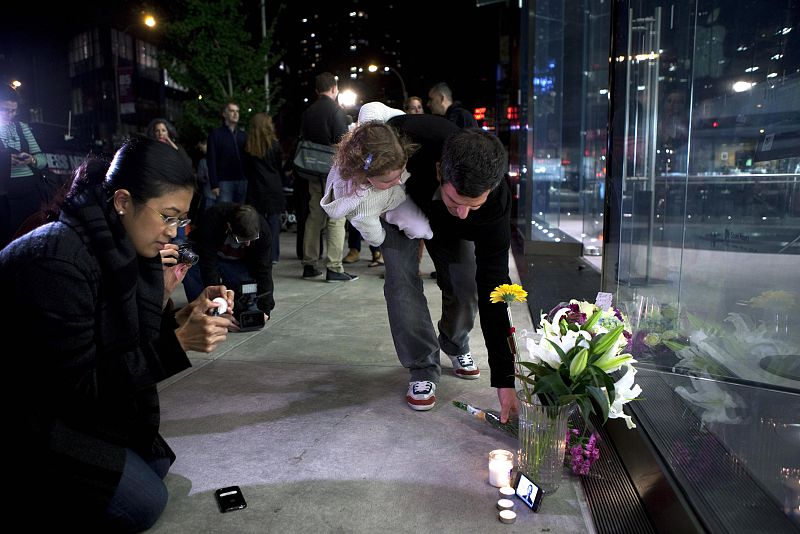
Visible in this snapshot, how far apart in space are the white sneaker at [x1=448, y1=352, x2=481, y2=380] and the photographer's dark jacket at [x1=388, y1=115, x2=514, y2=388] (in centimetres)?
70

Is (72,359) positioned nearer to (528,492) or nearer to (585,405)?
(528,492)

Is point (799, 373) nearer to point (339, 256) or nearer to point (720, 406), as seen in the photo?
point (720, 406)

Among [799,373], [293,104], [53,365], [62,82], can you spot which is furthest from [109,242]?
[62,82]

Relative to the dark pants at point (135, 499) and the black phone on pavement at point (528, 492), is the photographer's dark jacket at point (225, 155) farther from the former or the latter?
the black phone on pavement at point (528, 492)

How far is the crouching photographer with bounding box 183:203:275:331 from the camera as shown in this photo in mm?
4176

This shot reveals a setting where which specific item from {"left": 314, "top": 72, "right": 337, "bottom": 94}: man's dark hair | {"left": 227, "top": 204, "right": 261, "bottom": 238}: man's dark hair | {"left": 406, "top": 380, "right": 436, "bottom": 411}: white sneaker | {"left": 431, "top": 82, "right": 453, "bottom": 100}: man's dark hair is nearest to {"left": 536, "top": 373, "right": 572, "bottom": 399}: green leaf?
{"left": 406, "top": 380, "right": 436, "bottom": 411}: white sneaker

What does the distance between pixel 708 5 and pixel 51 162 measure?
24.1 ft

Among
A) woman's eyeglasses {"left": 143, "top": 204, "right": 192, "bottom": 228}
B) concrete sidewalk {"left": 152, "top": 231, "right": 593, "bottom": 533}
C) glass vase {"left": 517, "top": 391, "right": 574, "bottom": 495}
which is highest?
woman's eyeglasses {"left": 143, "top": 204, "right": 192, "bottom": 228}

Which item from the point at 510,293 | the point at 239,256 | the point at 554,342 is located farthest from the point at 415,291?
the point at 239,256

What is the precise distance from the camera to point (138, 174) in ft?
6.04

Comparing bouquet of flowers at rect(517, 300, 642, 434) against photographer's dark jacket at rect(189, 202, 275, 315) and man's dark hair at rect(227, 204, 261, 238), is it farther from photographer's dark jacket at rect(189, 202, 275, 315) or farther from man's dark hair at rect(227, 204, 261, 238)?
photographer's dark jacket at rect(189, 202, 275, 315)

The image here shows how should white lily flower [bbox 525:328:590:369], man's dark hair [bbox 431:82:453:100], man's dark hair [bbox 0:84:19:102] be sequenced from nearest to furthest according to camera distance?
white lily flower [bbox 525:328:590:369], man's dark hair [bbox 0:84:19:102], man's dark hair [bbox 431:82:453:100]

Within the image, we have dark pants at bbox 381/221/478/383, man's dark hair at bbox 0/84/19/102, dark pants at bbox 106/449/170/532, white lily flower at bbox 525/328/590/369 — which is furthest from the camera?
man's dark hair at bbox 0/84/19/102

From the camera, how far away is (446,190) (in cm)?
240
